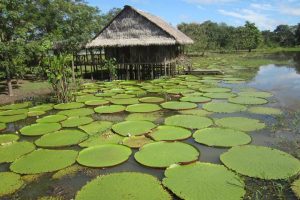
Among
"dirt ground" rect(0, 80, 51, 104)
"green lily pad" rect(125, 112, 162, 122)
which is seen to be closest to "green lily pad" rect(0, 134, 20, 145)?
"green lily pad" rect(125, 112, 162, 122)

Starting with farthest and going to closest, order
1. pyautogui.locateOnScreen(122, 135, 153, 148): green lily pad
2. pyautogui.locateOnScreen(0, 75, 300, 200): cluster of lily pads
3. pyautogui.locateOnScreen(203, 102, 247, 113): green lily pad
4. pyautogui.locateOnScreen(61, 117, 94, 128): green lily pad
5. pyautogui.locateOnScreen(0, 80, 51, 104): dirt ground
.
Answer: pyautogui.locateOnScreen(0, 80, 51, 104): dirt ground → pyautogui.locateOnScreen(203, 102, 247, 113): green lily pad → pyautogui.locateOnScreen(61, 117, 94, 128): green lily pad → pyautogui.locateOnScreen(122, 135, 153, 148): green lily pad → pyautogui.locateOnScreen(0, 75, 300, 200): cluster of lily pads

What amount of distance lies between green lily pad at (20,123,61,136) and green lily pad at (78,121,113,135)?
699mm

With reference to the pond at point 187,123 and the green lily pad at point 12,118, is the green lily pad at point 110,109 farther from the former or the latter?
the green lily pad at point 12,118

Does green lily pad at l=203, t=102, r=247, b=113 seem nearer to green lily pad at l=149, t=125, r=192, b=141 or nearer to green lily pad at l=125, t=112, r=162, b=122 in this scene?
green lily pad at l=125, t=112, r=162, b=122

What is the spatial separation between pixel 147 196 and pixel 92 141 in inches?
97.9

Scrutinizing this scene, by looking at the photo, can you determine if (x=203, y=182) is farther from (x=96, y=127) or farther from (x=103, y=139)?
(x=96, y=127)

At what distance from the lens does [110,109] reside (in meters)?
8.48

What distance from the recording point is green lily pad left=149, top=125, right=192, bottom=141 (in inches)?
231

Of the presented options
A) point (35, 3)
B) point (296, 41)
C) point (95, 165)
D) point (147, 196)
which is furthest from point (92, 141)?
point (296, 41)

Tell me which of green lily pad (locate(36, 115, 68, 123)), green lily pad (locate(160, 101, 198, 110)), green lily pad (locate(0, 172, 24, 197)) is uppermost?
green lily pad (locate(160, 101, 198, 110))

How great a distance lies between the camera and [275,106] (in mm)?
8266

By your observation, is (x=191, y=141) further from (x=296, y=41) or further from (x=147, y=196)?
(x=296, y=41)

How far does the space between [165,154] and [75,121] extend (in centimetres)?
321

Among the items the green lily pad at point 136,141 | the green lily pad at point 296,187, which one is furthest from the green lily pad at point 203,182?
the green lily pad at point 136,141
